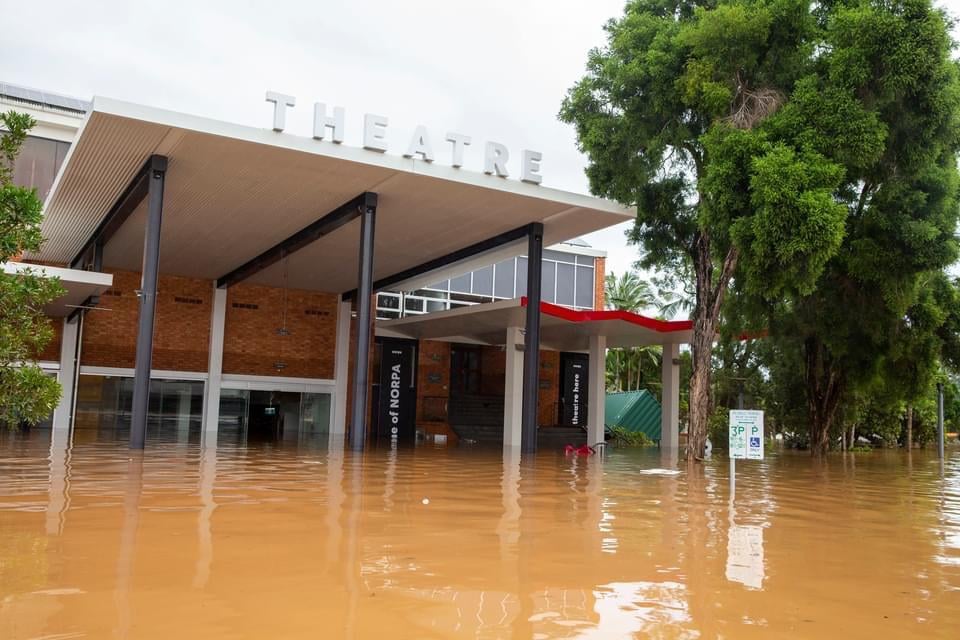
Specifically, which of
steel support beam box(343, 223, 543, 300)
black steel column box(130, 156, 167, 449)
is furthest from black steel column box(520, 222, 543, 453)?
black steel column box(130, 156, 167, 449)

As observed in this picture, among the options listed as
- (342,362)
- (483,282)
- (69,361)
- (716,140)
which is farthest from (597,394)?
(69,361)

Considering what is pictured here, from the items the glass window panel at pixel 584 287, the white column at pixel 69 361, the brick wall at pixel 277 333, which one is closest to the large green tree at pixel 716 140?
the glass window panel at pixel 584 287

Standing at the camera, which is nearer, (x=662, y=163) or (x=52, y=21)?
(x=662, y=163)

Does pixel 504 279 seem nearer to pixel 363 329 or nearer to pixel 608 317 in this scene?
pixel 608 317

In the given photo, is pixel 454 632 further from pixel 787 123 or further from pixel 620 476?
pixel 787 123

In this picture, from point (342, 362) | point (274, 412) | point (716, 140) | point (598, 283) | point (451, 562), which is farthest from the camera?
point (598, 283)

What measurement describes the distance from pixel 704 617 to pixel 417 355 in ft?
87.4

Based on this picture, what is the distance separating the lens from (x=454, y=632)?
3.07 metres

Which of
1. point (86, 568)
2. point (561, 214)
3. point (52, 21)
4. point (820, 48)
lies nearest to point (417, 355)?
point (561, 214)

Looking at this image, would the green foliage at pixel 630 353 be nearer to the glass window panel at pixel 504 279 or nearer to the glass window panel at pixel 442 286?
the glass window panel at pixel 504 279

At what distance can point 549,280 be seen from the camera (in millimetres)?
32188

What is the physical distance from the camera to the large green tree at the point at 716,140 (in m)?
13.5

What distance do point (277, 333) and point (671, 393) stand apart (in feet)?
42.1

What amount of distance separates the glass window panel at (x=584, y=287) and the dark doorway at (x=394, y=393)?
7.47 meters
